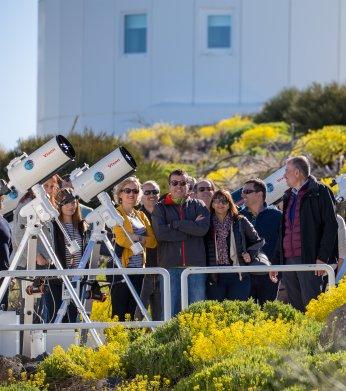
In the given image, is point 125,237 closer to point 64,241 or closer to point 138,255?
point 138,255

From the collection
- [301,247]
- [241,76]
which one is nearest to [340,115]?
[241,76]

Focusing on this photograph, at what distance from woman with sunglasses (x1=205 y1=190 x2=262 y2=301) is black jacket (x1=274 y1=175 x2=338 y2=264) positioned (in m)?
0.51

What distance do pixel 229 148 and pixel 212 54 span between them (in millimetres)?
14645

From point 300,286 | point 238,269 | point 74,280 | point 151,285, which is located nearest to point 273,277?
point 300,286

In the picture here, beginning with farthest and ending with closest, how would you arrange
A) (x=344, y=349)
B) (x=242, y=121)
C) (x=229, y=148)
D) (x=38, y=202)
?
(x=242, y=121), (x=229, y=148), (x=38, y=202), (x=344, y=349)

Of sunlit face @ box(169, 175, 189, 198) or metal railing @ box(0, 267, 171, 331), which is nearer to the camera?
metal railing @ box(0, 267, 171, 331)

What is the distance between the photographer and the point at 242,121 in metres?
39.8

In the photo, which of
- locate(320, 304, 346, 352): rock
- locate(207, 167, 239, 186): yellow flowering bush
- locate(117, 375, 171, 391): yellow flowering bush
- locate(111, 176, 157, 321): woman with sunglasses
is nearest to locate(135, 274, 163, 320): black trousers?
locate(111, 176, 157, 321): woman with sunglasses

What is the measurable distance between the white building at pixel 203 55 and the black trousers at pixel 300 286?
32.6m

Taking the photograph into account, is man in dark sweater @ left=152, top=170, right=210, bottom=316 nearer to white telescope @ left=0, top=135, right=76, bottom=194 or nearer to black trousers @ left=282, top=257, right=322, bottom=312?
black trousers @ left=282, top=257, right=322, bottom=312

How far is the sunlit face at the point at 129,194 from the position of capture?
14.5m

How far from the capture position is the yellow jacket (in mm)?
14445

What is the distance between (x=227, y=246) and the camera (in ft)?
47.0

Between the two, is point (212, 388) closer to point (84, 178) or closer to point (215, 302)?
point (215, 302)
